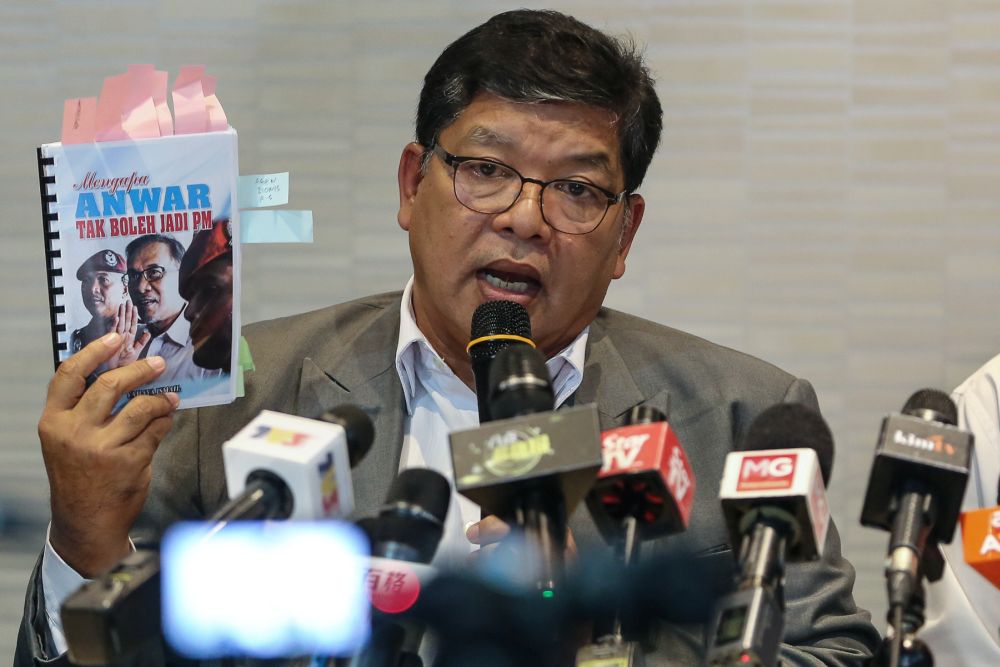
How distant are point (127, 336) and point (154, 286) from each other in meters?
0.10

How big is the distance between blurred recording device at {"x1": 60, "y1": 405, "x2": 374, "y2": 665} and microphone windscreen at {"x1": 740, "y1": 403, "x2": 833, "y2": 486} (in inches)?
18.4

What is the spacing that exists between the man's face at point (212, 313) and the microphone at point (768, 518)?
38.5 inches

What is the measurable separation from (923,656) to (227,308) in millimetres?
1245

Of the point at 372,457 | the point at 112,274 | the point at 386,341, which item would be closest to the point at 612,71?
the point at 386,341

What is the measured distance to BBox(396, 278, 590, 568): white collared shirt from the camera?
2643mm

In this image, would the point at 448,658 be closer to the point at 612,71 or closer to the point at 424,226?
the point at 424,226

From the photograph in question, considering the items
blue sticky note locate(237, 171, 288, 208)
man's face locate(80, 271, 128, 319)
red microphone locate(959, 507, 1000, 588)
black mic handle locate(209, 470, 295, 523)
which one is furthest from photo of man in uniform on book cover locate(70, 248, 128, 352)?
red microphone locate(959, 507, 1000, 588)

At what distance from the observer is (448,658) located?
222 cm

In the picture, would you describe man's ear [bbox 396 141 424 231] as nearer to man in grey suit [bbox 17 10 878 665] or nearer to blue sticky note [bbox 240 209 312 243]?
man in grey suit [bbox 17 10 878 665]

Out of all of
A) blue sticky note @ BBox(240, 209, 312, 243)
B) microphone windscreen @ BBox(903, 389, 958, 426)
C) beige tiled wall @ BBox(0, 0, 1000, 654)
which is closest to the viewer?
microphone windscreen @ BBox(903, 389, 958, 426)

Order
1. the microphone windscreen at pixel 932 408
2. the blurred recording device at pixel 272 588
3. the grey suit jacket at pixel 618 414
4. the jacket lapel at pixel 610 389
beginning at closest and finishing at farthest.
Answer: the blurred recording device at pixel 272 588 → the microphone windscreen at pixel 932 408 → the grey suit jacket at pixel 618 414 → the jacket lapel at pixel 610 389

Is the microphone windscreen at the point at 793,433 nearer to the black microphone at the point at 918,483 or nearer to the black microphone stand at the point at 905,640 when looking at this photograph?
the black microphone at the point at 918,483

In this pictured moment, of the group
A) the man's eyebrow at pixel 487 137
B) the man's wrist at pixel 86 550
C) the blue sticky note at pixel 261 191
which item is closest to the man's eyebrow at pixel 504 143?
the man's eyebrow at pixel 487 137

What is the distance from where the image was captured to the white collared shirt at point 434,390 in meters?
2.64
